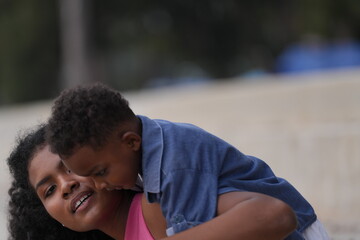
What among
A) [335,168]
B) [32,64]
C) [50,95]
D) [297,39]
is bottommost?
[50,95]

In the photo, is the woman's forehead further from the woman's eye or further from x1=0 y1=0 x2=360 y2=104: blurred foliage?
x1=0 y1=0 x2=360 y2=104: blurred foliage

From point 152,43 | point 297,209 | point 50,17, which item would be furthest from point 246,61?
point 297,209

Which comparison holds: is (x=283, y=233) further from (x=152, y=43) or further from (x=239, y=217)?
(x=152, y=43)

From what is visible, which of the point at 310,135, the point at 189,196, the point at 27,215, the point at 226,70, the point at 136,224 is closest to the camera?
the point at 189,196

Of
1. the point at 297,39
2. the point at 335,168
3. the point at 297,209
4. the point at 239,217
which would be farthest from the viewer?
the point at 297,39

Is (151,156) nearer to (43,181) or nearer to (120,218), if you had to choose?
(120,218)

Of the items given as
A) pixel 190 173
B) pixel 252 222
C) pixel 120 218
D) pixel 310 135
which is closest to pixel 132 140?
pixel 190 173

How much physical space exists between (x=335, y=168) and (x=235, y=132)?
3.40ft

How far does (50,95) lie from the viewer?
69.2 feet

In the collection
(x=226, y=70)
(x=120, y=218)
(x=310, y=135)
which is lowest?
(x=226, y=70)

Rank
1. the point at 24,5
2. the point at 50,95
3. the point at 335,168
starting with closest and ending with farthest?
1. the point at 335,168
2. the point at 24,5
3. the point at 50,95

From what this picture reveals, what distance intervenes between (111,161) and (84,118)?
0.16m

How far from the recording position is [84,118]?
2.57 meters

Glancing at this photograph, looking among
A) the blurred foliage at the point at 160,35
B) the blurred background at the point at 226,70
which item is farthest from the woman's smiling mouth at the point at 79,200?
the blurred foliage at the point at 160,35
